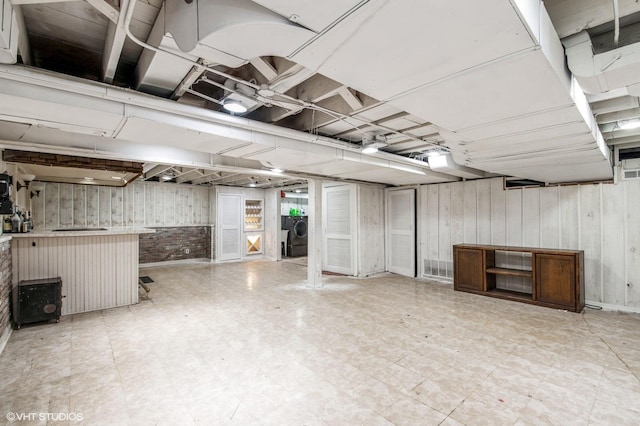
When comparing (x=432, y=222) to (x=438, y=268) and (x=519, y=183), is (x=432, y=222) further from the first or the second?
(x=519, y=183)

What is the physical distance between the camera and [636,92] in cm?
179

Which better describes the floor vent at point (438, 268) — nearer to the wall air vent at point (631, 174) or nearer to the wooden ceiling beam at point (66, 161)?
the wall air vent at point (631, 174)

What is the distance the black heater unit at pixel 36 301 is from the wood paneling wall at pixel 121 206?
3.93 metres

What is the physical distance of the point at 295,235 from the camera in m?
10.4

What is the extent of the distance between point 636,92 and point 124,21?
9.09ft

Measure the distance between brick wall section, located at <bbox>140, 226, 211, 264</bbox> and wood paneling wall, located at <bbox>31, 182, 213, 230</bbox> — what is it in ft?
0.74

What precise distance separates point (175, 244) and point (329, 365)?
727 centimetres

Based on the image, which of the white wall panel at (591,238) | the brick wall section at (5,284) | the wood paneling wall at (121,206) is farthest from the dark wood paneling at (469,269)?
the wood paneling wall at (121,206)

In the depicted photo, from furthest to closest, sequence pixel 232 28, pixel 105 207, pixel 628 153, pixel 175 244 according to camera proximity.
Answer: pixel 175 244, pixel 105 207, pixel 628 153, pixel 232 28

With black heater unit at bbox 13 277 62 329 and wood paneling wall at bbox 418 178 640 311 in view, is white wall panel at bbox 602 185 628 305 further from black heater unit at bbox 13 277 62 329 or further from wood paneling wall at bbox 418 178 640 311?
black heater unit at bbox 13 277 62 329

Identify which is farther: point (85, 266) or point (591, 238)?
point (591, 238)

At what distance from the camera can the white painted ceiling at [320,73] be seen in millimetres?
1143

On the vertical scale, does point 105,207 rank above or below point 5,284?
above

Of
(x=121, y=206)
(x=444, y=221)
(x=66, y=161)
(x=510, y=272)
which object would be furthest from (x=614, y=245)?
(x=121, y=206)
